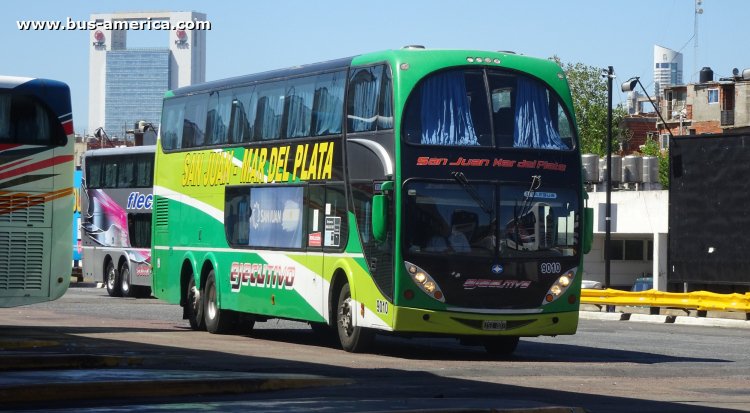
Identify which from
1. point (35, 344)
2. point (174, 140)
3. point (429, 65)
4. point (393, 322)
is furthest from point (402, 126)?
point (174, 140)

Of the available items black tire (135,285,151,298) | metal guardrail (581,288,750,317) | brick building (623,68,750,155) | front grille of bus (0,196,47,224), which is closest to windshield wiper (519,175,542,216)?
front grille of bus (0,196,47,224)

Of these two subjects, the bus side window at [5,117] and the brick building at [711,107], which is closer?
the bus side window at [5,117]

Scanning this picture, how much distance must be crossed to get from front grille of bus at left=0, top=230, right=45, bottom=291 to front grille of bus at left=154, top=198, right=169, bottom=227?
18.2 ft

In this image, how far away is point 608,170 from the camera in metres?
52.4

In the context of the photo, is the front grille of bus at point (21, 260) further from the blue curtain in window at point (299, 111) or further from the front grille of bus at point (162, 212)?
the front grille of bus at point (162, 212)

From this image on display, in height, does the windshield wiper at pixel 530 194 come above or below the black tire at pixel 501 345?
above

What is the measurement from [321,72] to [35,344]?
5866 mm

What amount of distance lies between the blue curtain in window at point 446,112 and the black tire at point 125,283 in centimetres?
2872

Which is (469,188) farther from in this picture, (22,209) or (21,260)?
(21,260)

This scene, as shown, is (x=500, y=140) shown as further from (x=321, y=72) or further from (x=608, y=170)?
(x=608, y=170)

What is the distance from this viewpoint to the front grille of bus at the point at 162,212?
95.1 ft

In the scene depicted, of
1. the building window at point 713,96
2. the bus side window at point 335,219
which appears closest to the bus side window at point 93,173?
the bus side window at point 335,219

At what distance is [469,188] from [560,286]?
6.18 feet

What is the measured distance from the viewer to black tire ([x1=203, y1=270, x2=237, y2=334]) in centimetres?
2639
